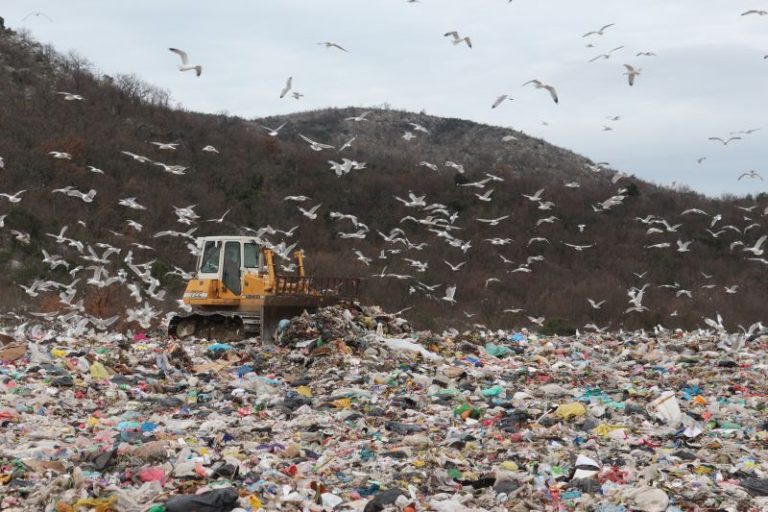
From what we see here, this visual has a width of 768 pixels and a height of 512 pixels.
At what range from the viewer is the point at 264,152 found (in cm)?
3803

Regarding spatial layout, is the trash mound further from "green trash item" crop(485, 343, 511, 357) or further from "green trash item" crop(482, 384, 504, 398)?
"green trash item" crop(482, 384, 504, 398)

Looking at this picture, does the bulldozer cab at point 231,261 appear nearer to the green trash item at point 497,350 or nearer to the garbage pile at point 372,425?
the garbage pile at point 372,425

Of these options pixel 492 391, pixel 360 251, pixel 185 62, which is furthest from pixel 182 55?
pixel 360 251

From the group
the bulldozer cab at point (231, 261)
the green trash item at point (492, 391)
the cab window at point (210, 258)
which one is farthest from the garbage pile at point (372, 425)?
the cab window at point (210, 258)

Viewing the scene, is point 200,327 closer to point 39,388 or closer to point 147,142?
point 39,388

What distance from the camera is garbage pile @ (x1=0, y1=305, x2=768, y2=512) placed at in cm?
525

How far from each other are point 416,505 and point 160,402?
3.61m

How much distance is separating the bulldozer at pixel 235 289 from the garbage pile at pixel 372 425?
1.11 meters

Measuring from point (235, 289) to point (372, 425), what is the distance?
252 inches

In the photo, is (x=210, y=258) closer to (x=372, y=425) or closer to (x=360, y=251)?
(x=372, y=425)

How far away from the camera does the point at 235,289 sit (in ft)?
43.4

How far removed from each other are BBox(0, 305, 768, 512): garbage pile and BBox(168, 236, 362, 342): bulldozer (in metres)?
1.11

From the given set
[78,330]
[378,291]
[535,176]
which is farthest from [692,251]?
[78,330]

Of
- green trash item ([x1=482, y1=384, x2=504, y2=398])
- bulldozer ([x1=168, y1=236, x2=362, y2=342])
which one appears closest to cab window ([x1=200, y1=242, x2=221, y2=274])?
bulldozer ([x1=168, y1=236, x2=362, y2=342])
